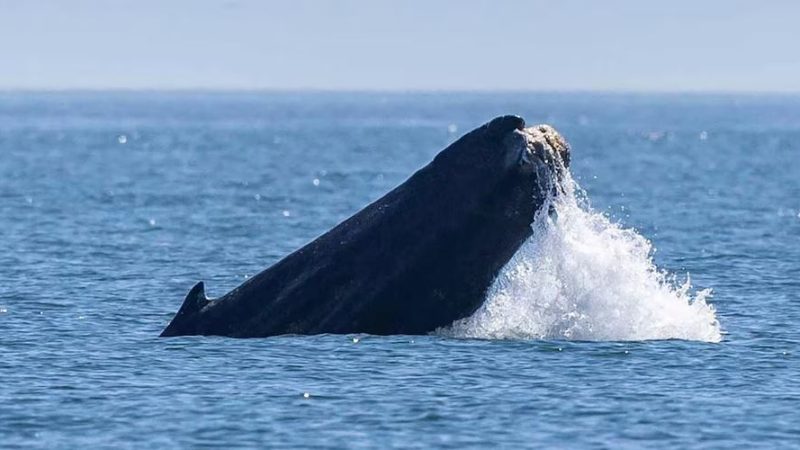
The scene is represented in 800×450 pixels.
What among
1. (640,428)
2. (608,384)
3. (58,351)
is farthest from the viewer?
(58,351)

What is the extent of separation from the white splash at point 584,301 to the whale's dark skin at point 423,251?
1.36 m

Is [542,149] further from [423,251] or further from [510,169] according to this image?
[423,251]

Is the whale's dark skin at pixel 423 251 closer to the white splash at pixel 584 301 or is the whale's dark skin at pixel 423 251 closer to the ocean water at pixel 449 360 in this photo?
the ocean water at pixel 449 360

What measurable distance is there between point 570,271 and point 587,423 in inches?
221

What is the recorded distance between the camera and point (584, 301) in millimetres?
28062

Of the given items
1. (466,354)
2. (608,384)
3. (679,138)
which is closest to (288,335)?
(466,354)

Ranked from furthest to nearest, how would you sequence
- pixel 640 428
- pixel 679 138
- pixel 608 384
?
pixel 679 138, pixel 608 384, pixel 640 428

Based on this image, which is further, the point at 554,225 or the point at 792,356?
the point at 792,356

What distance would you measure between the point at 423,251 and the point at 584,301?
4.08 m

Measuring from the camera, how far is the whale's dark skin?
24.6 metres

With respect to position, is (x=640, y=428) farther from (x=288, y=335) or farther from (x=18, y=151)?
(x=18, y=151)

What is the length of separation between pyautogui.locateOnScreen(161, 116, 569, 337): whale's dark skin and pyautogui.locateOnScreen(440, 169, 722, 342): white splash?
1359 mm

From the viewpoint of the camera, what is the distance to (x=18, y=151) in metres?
119

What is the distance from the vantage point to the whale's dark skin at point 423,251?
24.6 metres
